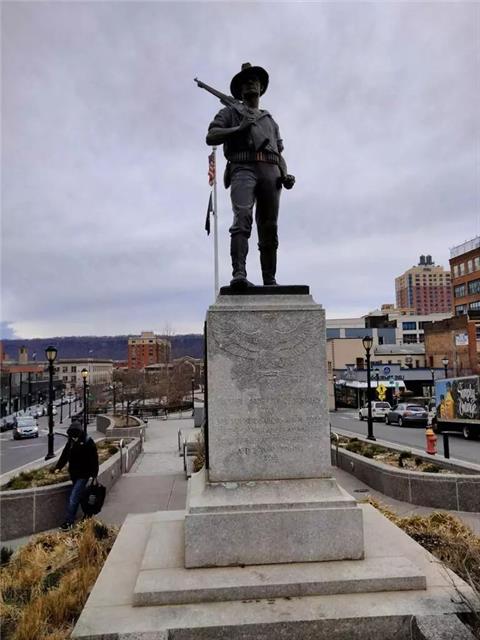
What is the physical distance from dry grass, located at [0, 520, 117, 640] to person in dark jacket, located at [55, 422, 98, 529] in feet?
3.78

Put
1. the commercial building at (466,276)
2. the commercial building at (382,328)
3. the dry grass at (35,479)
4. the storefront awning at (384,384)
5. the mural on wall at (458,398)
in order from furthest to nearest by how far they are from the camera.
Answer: the commercial building at (382,328) → the commercial building at (466,276) → the storefront awning at (384,384) → the mural on wall at (458,398) → the dry grass at (35,479)

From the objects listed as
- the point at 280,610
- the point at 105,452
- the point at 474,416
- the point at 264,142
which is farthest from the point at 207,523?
the point at 474,416

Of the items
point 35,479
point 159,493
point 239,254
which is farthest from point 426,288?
point 239,254

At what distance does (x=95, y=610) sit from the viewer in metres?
4.11

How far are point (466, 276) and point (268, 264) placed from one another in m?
71.6

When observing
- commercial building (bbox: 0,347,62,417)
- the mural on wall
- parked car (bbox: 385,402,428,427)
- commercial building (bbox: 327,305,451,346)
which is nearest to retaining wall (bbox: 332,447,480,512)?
the mural on wall

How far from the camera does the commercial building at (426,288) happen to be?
7466 inches

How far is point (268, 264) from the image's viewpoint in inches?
251

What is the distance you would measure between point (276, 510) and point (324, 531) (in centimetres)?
51

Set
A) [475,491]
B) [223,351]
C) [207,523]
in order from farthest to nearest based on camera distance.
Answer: [475,491] → [223,351] → [207,523]

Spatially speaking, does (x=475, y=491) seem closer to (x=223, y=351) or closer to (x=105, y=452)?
(x=223, y=351)

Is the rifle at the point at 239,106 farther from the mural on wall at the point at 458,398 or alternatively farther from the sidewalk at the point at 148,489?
the mural on wall at the point at 458,398

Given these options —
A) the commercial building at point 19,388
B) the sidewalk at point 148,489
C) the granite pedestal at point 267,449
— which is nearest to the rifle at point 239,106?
the granite pedestal at point 267,449

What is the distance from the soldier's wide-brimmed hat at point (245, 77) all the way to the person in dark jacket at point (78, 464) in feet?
19.8
